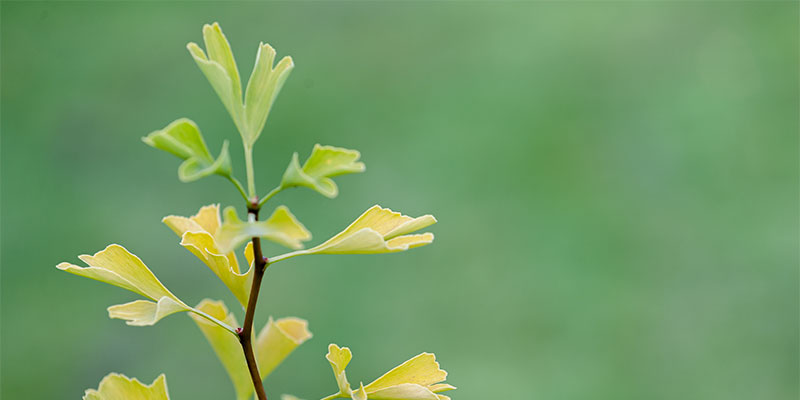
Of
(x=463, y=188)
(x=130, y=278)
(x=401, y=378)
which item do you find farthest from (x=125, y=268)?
(x=463, y=188)

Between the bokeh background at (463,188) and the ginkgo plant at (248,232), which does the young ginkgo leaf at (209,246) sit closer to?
the ginkgo plant at (248,232)

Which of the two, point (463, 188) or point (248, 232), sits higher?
point (248, 232)

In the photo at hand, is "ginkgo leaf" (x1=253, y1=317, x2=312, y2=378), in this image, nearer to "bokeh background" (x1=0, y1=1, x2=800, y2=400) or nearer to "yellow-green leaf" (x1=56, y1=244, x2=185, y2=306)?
"yellow-green leaf" (x1=56, y1=244, x2=185, y2=306)

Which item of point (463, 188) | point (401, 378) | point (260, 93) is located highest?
point (260, 93)

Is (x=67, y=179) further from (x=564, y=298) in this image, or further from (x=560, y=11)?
(x=560, y=11)

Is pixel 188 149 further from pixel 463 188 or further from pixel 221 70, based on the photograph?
pixel 463 188

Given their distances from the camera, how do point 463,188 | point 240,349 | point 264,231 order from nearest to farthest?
point 264,231, point 240,349, point 463,188

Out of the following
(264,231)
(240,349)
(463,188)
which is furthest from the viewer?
(463,188)
